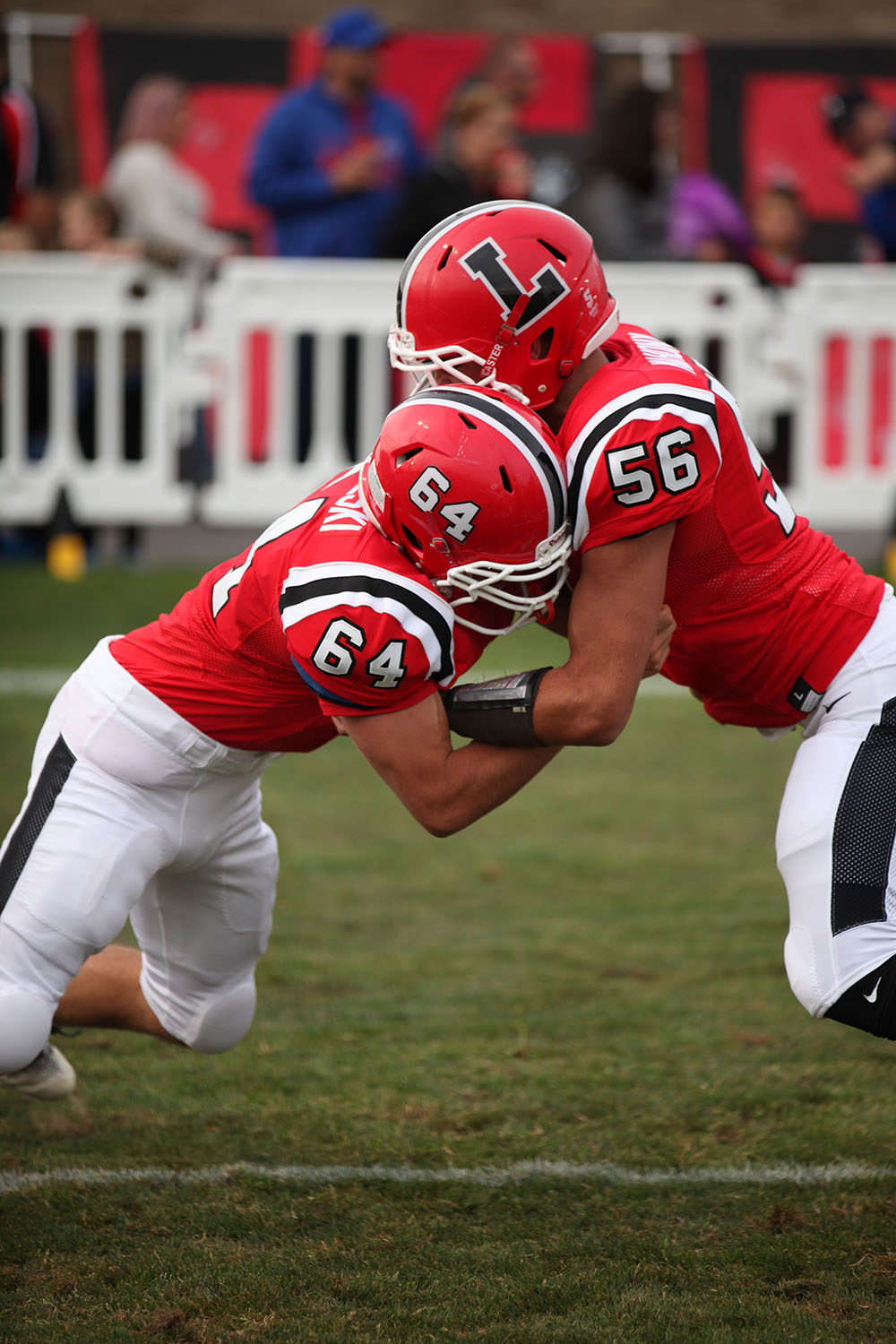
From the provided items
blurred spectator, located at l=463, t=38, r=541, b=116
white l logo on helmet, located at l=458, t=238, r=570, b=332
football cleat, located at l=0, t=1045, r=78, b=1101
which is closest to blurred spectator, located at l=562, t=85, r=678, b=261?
blurred spectator, located at l=463, t=38, r=541, b=116

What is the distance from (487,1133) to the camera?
3549 mm

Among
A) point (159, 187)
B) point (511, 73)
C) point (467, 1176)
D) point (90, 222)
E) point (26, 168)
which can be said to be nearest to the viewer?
point (467, 1176)

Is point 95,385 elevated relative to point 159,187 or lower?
lower

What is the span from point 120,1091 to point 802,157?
29.7 feet

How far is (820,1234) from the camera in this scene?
3.07 m

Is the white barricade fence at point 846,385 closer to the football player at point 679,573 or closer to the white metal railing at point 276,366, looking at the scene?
the white metal railing at point 276,366

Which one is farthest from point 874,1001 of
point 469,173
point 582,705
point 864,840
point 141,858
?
point 469,173

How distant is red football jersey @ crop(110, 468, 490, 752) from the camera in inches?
109

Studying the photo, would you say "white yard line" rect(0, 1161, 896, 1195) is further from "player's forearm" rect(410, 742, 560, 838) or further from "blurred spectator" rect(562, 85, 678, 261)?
"blurred spectator" rect(562, 85, 678, 261)

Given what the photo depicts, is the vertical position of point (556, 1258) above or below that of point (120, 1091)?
above

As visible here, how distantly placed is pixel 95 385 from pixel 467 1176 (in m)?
6.12

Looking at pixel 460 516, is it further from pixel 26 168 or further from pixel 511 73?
pixel 26 168

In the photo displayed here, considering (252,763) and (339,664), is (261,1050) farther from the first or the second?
(339,664)

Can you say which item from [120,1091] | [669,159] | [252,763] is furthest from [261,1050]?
[669,159]
